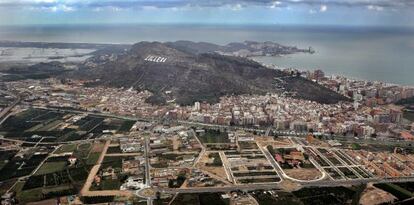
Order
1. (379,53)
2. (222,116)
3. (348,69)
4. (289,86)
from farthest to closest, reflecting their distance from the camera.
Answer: (379,53)
(348,69)
(289,86)
(222,116)

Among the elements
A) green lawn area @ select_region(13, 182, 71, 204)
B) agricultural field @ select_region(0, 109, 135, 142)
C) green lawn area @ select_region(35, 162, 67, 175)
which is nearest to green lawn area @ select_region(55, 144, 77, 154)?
agricultural field @ select_region(0, 109, 135, 142)

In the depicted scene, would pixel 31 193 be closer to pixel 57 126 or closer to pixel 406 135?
pixel 57 126

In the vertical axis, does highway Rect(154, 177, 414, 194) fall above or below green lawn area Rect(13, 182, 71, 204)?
above

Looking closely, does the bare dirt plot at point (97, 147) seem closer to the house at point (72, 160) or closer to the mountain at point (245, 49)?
the house at point (72, 160)

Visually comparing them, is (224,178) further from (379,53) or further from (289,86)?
(379,53)

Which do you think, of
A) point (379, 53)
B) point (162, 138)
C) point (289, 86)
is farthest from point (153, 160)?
point (379, 53)

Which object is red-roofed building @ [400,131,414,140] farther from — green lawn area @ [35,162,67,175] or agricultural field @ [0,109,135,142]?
green lawn area @ [35,162,67,175]
